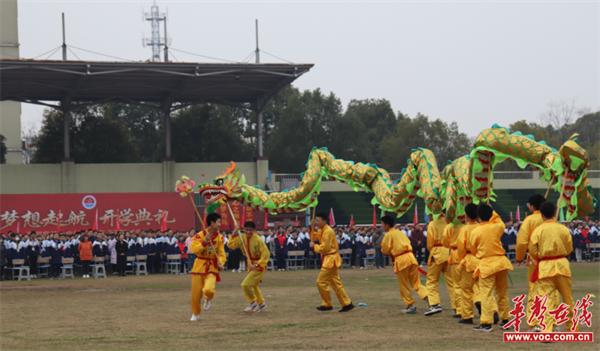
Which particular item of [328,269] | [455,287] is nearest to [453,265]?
[455,287]

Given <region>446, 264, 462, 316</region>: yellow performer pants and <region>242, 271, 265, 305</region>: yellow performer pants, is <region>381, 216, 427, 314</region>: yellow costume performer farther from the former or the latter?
<region>242, 271, 265, 305</region>: yellow performer pants

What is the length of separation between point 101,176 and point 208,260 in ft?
90.5

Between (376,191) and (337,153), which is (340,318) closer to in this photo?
(376,191)

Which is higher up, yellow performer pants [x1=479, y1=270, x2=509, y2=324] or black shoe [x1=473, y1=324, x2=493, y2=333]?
yellow performer pants [x1=479, y1=270, x2=509, y2=324]

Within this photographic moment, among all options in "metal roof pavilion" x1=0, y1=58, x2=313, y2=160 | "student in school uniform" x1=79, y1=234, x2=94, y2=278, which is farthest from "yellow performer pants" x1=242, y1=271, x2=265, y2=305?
"metal roof pavilion" x1=0, y1=58, x2=313, y2=160

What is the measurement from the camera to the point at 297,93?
196 feet

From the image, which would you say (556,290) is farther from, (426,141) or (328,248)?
(426,141)

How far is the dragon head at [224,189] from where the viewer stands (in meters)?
16.7

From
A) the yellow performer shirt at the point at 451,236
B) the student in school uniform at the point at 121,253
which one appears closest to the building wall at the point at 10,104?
the student in school uniform at the point at 121,253

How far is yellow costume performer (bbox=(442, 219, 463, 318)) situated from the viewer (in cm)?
1422

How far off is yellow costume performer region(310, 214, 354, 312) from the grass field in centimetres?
33

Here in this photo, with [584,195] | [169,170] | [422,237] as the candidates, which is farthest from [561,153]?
[169,170]

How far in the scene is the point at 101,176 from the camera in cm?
4147

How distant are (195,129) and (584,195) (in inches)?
1569
